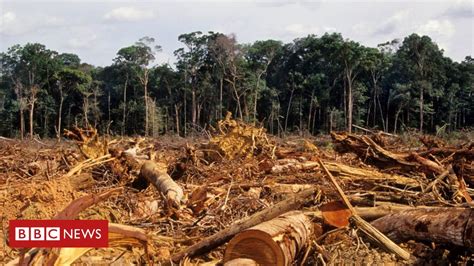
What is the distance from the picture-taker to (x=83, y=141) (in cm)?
1010

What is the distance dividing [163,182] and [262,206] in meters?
1.76

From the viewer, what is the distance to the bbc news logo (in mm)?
4234

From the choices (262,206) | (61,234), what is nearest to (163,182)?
(262,206)

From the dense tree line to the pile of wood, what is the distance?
102 ft

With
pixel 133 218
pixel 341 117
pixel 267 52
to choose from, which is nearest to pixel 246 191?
pixel 133 218

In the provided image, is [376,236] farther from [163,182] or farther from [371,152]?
[163,182]

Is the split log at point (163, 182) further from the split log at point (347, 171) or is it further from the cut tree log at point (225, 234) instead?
the split log at point (347, 171)

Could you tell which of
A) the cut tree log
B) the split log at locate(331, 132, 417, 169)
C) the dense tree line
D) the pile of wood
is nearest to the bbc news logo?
the pile of wood

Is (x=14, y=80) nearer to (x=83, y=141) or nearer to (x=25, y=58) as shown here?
(x=25, y=58)

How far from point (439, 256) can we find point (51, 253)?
322 centimetres

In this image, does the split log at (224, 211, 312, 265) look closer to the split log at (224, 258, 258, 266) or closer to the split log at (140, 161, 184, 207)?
the split log at (224, 258, 258, 266)

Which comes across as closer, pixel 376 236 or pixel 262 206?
pixel 376 236

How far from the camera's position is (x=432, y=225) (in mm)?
4844

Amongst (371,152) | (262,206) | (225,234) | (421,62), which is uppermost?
(421,62)
